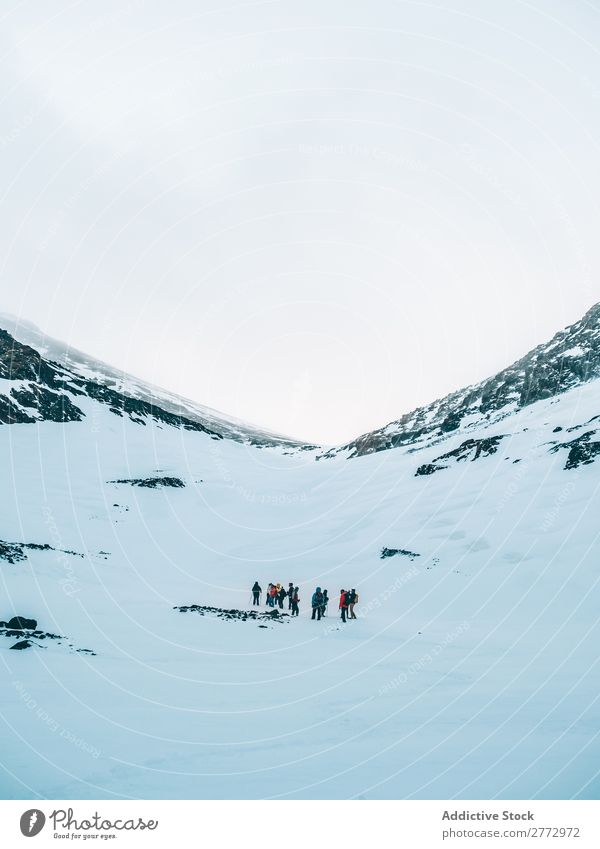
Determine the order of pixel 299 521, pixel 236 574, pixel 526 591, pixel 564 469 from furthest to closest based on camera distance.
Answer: pixel 299 521 < pixel 564 469 < pixel 236 574 < pixel 526 591

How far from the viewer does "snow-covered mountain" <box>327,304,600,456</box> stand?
61.5 m

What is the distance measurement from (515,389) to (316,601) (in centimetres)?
5907

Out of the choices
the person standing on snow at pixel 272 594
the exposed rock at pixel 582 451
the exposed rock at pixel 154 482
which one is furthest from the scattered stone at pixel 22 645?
the exposed rock at pixel 154 482

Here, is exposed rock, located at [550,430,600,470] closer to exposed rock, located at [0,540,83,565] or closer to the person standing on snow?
the person standing on snow

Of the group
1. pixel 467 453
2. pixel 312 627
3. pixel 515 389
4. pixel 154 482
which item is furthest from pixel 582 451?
pixel 515 389

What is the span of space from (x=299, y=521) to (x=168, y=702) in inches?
1214

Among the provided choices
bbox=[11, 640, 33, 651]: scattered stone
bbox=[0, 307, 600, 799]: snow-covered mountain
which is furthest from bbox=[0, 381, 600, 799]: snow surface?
bbox=[11, 640, 33, 651]: scattered stone

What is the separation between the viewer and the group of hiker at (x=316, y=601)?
18888mm

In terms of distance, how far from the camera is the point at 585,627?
1628 cm

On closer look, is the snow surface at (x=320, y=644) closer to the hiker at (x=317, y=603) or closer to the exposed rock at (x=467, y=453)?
the hiker at (x=317, y=603)

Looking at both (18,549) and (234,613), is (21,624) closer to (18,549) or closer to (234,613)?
(234,613)
